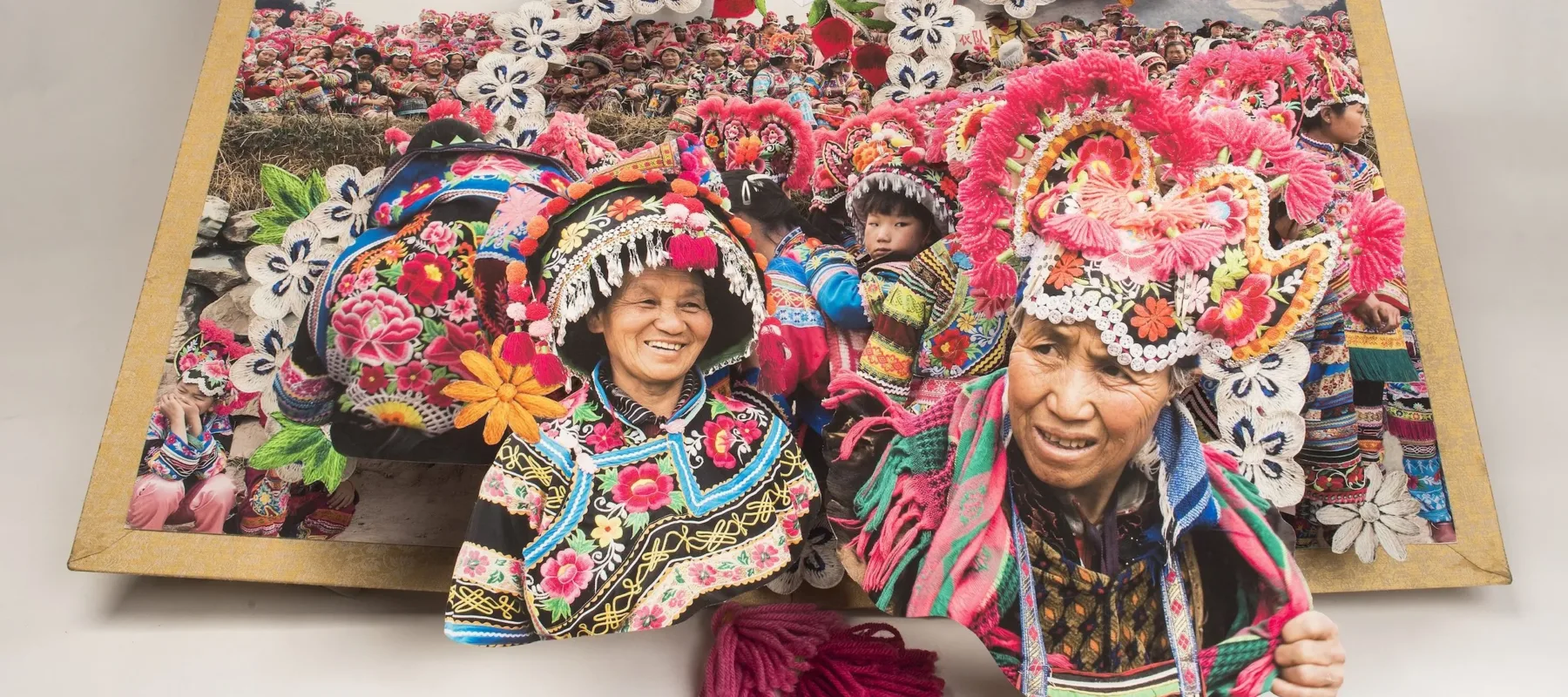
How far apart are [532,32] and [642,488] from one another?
105 cm

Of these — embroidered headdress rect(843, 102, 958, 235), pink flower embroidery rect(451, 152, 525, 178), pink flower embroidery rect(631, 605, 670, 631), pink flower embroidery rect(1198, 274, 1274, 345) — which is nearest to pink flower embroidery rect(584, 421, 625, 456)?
pink flower embroidery rect(631, 605, 670, 631)

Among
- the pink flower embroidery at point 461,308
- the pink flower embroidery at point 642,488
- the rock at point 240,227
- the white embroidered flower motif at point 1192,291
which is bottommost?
the pink flower embroidery at point 642,488

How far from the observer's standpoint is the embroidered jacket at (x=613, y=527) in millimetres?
1884

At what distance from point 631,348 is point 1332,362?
1.27m

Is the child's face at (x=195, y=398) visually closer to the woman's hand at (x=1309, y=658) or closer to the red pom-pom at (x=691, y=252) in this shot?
the red pom-pom at (x=691, y=252)

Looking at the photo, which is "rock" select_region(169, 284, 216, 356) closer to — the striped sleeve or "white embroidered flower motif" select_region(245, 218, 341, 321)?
"white embroidered flower motif" select_region(245, 218, 341, 321)

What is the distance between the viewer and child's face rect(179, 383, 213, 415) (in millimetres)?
2246

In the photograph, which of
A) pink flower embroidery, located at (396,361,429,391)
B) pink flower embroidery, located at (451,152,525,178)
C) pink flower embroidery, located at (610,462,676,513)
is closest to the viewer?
pink flower embroidery, located at (610,462,676,513)

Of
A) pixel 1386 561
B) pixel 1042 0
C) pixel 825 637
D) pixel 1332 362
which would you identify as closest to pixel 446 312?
pixel 825 637

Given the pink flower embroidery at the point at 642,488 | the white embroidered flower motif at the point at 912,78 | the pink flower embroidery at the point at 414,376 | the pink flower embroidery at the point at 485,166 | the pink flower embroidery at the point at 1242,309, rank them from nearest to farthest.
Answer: the pink flower embroidery at the point at 1242,309, the pink flower embroidery at the point at 642,488, the pink flower embroidery at the point at 414,376, the pink flower embroidery at the point at 485,166, the white embroidered flower motif at the point at 912,78

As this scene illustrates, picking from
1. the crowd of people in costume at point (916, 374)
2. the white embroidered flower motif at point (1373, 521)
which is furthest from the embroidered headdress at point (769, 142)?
the white embroidered flower motif at point (1373, 521)

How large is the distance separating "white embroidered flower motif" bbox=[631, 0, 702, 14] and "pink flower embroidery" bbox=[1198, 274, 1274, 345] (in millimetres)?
1260

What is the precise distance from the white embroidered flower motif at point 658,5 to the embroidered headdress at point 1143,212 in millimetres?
807

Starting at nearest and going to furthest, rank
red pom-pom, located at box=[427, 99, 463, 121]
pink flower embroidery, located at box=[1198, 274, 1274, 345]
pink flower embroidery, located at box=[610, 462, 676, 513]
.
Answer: pink flower embroidery, located at box=[1198, 274, 1274, 345] < pink flower embroidery, located at box=[610, 462, 676, 513] < red pom-pom, located at box=[427, 99, 463, 121]
